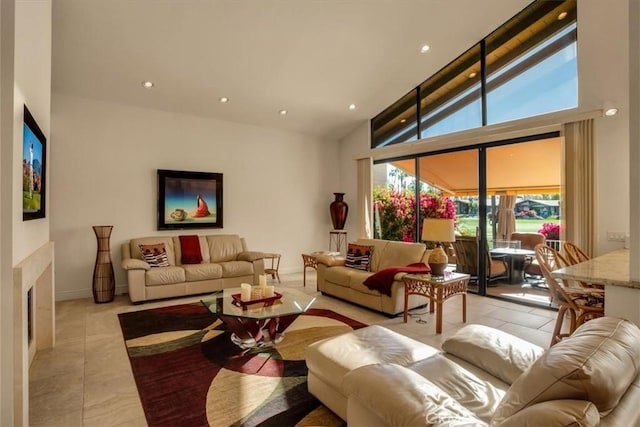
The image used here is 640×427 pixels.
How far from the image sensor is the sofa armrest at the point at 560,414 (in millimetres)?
860

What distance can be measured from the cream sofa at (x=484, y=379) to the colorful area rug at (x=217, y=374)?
310mm

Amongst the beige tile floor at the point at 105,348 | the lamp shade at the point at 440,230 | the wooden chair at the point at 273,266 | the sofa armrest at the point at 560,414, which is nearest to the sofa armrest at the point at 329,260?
the beige tile floor at the point at 105,348

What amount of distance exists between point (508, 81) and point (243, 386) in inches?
204

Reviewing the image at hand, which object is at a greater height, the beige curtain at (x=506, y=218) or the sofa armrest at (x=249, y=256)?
the beige curtain at (x=506, y=218)

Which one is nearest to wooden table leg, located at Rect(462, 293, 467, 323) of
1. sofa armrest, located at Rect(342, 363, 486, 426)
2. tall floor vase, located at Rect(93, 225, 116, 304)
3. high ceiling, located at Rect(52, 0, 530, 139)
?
sofa armrest, located at Rect(342, 363, 486, 426)

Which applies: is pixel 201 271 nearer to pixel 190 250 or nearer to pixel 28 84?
pixel 190 250

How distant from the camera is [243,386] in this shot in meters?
2.43

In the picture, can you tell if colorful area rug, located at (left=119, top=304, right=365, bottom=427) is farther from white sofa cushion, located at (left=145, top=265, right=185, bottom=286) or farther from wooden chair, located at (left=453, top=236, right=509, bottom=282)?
wooden chair, located at (left=453, top=236, right=509, bottom=282)

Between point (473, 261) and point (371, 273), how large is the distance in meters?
1.77

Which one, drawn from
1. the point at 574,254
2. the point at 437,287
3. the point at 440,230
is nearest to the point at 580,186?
the point at 574,254

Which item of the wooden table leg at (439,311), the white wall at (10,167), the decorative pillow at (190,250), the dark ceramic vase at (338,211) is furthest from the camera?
the dark ceramic vase at (338,211)

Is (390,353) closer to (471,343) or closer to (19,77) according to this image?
(471,343)

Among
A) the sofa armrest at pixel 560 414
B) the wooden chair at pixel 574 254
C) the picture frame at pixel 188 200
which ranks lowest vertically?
the sofa armrest at pixel 560 414

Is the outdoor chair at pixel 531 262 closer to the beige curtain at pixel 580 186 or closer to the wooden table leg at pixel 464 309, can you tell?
the beige curtain at pixel 580 186
